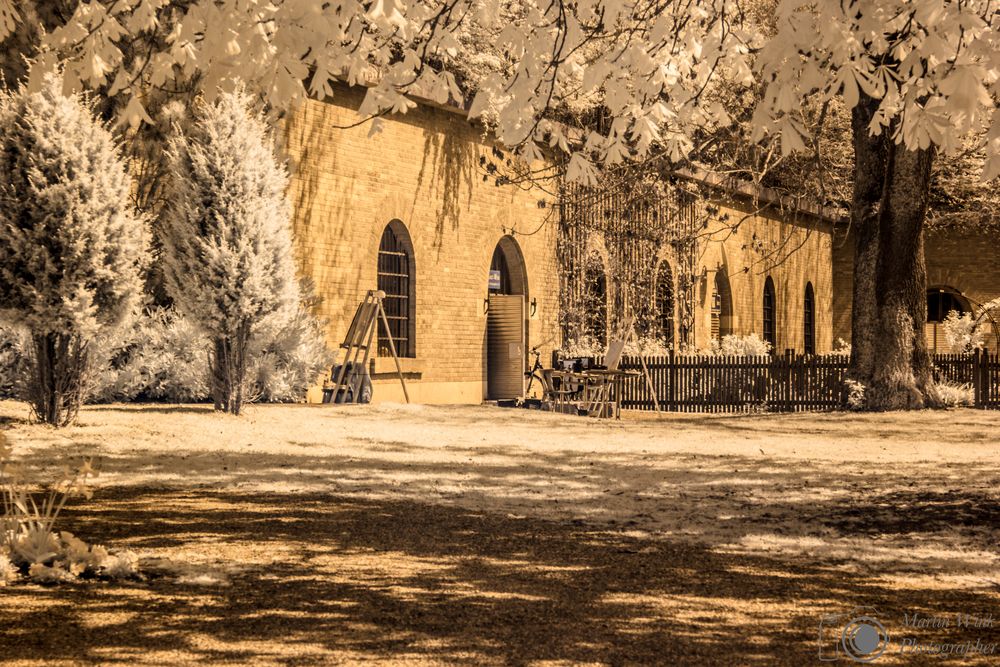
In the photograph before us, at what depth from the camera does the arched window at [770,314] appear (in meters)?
34.0

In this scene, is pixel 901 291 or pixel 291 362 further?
pixel 901 291

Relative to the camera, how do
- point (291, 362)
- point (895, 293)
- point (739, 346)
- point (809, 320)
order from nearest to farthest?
point (291, 362)
point (895, 293)
point (739, 346)
point (809, 320)

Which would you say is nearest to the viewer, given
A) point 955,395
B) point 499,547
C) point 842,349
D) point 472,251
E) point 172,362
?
point 499,547

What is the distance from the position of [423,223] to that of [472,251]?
1.71 metres

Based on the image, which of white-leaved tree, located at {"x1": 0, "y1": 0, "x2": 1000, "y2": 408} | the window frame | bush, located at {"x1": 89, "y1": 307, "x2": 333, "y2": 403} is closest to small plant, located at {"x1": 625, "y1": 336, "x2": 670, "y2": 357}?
the window frame

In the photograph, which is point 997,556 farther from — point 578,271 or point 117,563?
point 578,271

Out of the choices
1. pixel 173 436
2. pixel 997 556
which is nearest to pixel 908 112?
pixel 997 556

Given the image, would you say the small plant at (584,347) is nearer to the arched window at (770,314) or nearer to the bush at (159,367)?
the bush at (159,367)

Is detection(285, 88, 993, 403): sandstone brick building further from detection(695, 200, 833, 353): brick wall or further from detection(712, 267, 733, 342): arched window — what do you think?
detection(695, 200, 833, 353): brick wall

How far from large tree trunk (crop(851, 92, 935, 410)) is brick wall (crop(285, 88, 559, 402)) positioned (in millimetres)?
5434

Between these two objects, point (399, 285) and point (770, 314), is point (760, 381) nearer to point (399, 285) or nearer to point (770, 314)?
point (399, 285)

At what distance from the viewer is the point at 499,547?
6.71m

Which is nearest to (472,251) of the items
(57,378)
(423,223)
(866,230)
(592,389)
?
(423,223)

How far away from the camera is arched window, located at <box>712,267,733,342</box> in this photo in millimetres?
30828
